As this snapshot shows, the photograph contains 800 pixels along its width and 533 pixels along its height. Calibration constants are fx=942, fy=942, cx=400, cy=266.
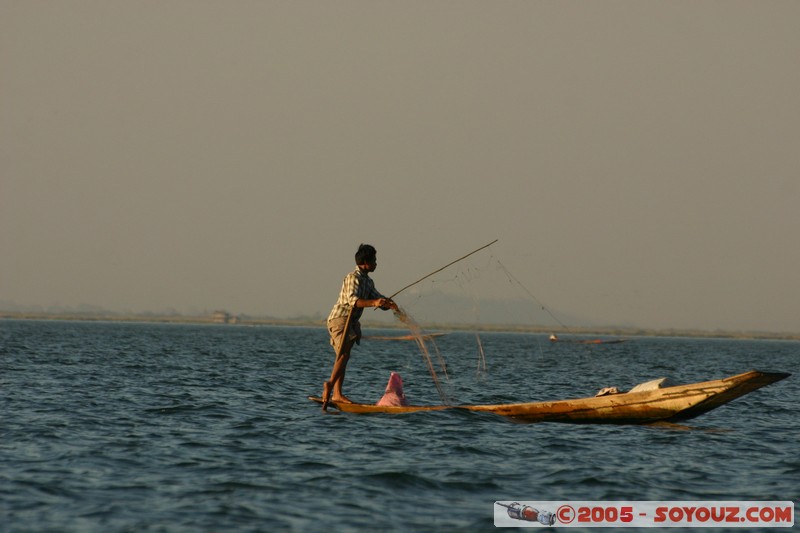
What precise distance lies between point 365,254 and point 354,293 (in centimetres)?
63

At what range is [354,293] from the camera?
47.7 ft

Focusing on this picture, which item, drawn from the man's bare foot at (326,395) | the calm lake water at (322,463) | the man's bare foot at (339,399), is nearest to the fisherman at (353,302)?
the man's bare foot at (326,395)

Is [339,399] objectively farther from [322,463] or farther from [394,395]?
[322,463]

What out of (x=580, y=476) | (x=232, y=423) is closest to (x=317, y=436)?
(x=232, y=423)

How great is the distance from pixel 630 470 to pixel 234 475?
4607 mm

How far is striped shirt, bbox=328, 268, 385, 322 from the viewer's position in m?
14.6

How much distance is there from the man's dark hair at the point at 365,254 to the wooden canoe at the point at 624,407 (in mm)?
2493

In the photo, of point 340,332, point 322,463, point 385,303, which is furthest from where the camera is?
point 340,332

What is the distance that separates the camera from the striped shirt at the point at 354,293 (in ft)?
47.8

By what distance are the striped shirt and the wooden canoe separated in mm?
1657

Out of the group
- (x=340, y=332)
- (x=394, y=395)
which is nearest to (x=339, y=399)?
(x=394, y=395)

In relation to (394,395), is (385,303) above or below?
above

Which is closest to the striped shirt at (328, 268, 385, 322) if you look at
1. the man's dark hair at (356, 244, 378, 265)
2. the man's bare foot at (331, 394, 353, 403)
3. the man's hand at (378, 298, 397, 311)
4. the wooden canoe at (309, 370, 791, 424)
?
the man's dark hair at (356, 244, 378, 265)

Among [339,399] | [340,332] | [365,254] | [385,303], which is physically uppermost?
[365,254]
